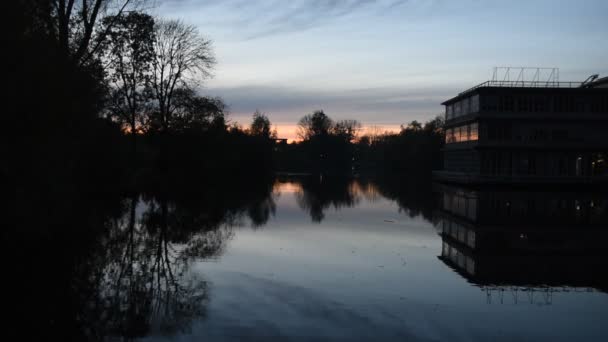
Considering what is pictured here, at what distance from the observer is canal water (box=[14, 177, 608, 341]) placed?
9781 millimetres

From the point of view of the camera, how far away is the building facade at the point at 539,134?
6669 centimetres

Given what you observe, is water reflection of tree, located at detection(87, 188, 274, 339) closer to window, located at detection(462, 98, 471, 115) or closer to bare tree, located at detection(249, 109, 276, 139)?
window, located at detection(462, 98, 471, 115)

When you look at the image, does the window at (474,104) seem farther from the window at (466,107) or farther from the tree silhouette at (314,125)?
the tree silhouette at (314,125)

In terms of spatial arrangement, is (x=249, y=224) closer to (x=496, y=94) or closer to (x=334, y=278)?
(x=334, y=278)

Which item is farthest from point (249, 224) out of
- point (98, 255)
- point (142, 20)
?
point (142, 20)

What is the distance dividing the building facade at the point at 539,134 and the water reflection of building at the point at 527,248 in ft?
106

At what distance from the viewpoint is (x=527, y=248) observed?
20.3 metres

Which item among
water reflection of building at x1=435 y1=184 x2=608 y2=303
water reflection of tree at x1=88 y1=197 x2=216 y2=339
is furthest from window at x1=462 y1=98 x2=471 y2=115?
water reflection of tree at x1=88 y1=197 x2=216 y2=339

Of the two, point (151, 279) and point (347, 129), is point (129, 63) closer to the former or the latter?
point (151, 279)

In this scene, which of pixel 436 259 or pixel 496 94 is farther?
pixel 496 94

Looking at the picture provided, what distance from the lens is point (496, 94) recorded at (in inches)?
2699

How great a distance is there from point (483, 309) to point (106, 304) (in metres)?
7.33

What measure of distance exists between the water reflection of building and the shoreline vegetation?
38.7 ft

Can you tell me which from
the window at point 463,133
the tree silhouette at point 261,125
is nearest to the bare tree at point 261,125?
the tree silhouette at point 261,125
